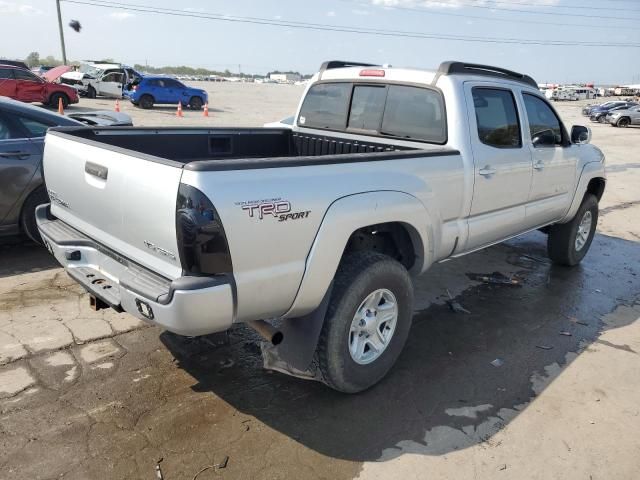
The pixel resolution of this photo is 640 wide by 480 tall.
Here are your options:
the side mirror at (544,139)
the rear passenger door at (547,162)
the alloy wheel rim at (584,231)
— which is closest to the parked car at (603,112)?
the alloy wheel rim at (584,231)

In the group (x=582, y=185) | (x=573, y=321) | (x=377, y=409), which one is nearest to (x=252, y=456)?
(x=377, y=409)

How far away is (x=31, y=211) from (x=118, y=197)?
3.22 metres

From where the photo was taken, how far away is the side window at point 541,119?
4.88 meters

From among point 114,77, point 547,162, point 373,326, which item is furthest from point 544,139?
point 114,77

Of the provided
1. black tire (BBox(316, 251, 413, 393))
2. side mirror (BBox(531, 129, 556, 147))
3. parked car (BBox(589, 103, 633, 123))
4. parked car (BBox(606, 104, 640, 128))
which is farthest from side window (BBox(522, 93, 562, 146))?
parked car (BBox(589, 103, 633, 123))

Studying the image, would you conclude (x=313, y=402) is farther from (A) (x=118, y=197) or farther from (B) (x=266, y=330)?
(A) (x=118, y=197)

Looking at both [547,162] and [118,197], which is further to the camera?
[547,162]

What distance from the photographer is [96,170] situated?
2.97 metres

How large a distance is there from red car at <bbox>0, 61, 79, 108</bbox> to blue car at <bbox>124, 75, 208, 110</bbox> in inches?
155

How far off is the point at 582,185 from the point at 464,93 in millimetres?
2458

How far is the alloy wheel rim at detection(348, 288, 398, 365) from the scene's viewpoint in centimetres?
332

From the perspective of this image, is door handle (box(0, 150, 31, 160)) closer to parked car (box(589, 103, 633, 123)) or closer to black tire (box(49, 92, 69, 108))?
black tire (box(49, 92, 69, 108))

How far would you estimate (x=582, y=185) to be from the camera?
18.9 ft

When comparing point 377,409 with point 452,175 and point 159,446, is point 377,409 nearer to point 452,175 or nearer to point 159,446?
point 159,446
